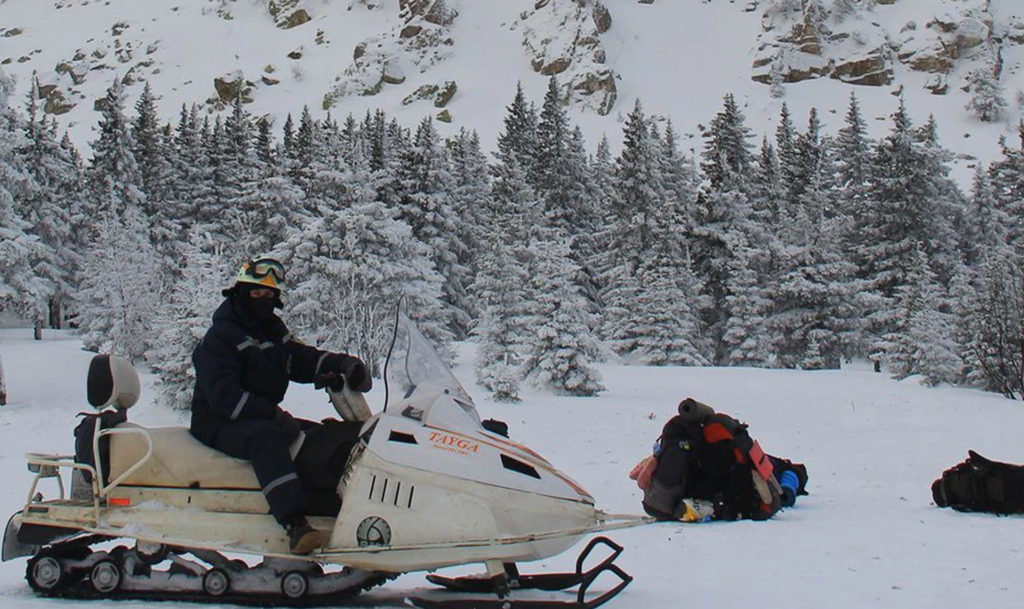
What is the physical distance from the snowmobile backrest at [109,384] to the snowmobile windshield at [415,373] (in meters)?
1.71

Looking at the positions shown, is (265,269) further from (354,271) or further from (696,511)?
(354,271)

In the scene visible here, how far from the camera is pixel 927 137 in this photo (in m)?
44.3

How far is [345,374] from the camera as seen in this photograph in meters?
5.07

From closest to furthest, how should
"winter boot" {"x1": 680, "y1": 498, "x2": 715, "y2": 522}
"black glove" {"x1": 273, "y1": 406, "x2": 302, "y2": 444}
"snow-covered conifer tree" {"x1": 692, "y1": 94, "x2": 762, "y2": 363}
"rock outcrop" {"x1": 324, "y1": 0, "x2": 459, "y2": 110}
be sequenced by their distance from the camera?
"black glove" {"x1": 273, "y1": 406, "x2": 302, "y2": 444} → "winter boot" {"x1": 680, "y1": 498, "x2": 715, "y2": 522} → "snow-covered conifer tree" {"x1": 692, "y1": 94, "x2": 762, "y2": 363} → "rock outcrop" {"x1": 324, "y1": 0, "x2": 459, "y2": 110}

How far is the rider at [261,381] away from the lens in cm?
453

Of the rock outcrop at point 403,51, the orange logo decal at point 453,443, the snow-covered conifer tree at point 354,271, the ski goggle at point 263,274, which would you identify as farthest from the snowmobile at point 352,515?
the rock outcrop at point 403,51

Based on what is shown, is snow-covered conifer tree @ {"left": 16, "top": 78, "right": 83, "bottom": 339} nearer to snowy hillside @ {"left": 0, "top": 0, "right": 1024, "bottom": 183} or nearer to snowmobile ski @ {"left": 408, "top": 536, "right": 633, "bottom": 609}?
snowy hillside @ {"left": 0, "top": 0, "right": 1024, "bottom": 183}

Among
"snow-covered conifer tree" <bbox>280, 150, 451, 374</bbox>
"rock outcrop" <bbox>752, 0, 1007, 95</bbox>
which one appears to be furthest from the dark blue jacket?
"rock outcrop" <bbox>752, 0, 1007, 95</bbox>

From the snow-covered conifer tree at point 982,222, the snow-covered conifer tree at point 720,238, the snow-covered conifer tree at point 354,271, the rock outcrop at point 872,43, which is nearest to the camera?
the snow-covered conifer tree at point 354,271

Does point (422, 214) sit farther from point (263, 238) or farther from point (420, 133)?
point (263, 238)

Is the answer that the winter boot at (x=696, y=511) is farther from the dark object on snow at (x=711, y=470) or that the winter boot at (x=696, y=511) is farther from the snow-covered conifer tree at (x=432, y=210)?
the snow-covered conifer tree at (x=432, y=210)

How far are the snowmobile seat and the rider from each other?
0.27 ft

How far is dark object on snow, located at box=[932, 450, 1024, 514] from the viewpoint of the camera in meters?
6.89

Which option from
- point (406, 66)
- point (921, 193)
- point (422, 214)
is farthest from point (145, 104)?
point (406, 66)
